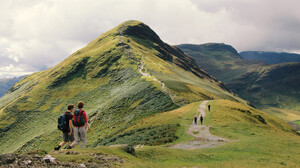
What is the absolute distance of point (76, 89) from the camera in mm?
131500

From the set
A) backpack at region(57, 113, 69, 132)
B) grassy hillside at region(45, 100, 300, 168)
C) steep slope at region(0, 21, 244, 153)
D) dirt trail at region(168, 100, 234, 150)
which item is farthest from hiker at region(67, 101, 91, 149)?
steep slope at region(0, 21, 244, 153)

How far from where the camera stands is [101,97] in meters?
110

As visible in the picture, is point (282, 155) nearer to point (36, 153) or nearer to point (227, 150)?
point (227, 150)

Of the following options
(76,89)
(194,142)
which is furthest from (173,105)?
(76,89)

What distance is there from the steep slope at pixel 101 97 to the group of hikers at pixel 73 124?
68.3 ft

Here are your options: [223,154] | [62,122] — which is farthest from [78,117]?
[223,154]

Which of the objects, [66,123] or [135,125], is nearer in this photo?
[66,123]

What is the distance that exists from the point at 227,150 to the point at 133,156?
14.3 metres

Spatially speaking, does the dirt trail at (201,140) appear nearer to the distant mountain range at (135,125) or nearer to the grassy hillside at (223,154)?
the distant mountain range at (135,125)

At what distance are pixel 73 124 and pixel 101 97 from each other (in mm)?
92455

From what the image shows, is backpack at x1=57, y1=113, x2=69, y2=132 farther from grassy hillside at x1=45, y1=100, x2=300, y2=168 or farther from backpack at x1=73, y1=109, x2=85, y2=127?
grassy hillside at x1=45, y1=100, x2=300, y2=168

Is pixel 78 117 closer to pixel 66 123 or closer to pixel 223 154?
pixel 66 123

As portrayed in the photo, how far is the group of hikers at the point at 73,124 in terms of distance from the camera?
18.5m

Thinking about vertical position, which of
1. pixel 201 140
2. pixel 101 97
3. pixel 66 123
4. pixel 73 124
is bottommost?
pixel 201 140
